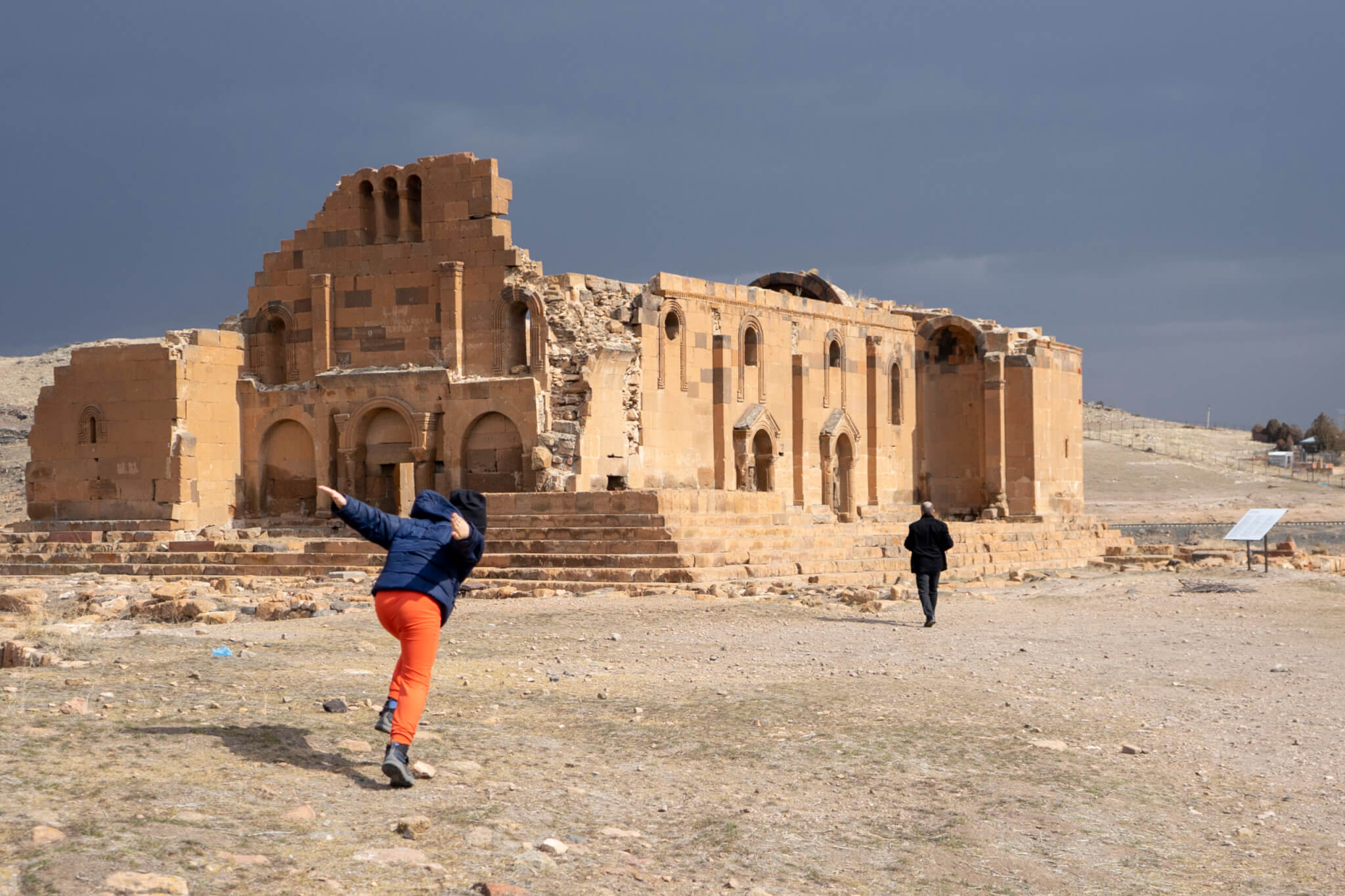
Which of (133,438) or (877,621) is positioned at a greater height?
(133,438)

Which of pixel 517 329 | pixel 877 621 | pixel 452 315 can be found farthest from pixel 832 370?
pixel 877 621

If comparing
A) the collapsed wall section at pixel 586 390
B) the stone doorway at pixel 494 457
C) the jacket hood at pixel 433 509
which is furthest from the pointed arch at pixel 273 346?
the jacket hood at pixel 433 509

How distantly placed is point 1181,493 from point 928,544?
50.8m

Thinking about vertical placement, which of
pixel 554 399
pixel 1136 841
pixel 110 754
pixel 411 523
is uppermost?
pixel 554 399

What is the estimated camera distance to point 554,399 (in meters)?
26.0

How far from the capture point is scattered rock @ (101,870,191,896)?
5.02 m

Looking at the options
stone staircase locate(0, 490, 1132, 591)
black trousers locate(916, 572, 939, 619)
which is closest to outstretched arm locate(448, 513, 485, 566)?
black trousers locate(916, 572, 939, 619)

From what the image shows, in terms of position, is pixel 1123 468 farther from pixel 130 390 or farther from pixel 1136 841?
pixel 1136 841

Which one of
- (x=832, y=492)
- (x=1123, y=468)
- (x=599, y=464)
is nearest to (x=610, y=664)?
(x=599, y=464)

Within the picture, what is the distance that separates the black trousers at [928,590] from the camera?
50.3ft

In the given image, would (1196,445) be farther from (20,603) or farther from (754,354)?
(20,603)

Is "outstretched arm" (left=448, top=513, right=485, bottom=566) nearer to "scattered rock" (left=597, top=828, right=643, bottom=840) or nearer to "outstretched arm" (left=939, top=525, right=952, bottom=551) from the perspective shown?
"scattered rock" (left=597, top=828, right=643, bottom=840)

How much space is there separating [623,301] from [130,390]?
9569mm

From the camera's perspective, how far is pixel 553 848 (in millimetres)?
6039
